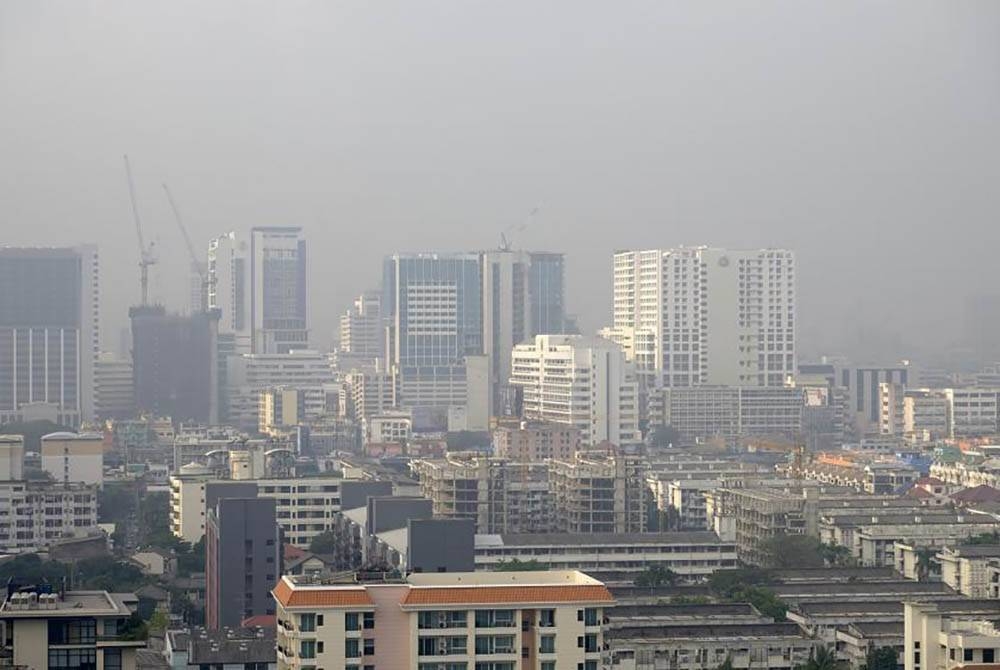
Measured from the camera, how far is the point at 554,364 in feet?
107

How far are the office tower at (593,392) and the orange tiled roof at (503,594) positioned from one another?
2113 centimetres

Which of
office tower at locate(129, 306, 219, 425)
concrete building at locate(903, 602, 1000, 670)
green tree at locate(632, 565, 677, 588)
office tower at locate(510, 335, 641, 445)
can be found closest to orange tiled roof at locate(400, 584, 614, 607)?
concrete building at locate(903, 602, 1000, 670)

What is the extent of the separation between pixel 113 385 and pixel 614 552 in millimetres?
26631

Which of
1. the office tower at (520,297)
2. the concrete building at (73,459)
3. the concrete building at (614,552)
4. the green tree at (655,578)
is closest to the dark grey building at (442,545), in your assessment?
the green tree at (655,578)

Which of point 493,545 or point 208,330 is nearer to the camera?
point 493,545

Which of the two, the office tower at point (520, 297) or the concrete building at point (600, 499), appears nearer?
the concrete building at point (600, 499)

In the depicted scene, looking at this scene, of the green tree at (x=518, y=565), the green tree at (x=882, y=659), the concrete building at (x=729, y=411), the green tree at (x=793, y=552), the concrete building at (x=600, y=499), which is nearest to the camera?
the green tree at (x=882, y=659)

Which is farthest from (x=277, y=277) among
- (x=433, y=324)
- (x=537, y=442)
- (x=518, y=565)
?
(x=518, y=565)

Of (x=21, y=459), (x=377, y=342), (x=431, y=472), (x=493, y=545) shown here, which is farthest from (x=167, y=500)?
(x=377, y=342)

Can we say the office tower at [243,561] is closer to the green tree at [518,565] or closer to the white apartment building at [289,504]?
the green tree at [518,565]

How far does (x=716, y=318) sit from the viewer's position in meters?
38.3

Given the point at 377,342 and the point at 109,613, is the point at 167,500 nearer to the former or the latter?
the point at 109,613

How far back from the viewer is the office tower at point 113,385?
4212 centimetres

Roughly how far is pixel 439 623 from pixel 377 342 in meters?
40.7
